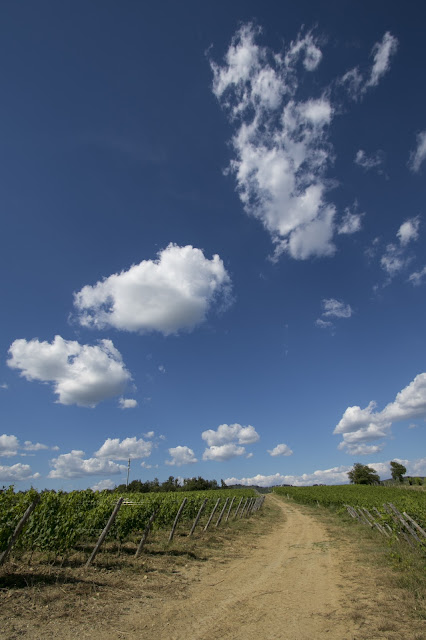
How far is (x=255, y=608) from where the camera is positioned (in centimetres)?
741

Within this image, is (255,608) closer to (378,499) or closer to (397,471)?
(378,499)

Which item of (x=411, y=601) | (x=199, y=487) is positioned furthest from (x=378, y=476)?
(x=411, y=601)

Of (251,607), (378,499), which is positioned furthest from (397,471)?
(251,607)

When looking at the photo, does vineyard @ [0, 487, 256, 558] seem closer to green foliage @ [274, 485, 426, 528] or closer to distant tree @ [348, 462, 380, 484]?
green foliage @ [274, 485, 426, 528]

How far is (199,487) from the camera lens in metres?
93.6

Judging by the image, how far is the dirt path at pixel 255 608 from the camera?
620cm

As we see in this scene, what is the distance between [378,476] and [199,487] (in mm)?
56011

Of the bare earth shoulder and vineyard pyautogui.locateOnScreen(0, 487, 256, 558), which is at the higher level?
vineyard pyautogui.locateOnScreen(0, 487, 256, 558)

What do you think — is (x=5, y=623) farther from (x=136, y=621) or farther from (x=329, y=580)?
(x=329, y=580)

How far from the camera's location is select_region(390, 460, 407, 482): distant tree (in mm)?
105000

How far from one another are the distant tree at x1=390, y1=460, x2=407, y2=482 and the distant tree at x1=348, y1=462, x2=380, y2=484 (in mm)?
8089

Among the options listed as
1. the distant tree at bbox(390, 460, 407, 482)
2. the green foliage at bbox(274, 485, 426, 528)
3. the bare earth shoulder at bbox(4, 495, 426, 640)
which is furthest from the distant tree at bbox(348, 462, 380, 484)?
the bare earth shoulder at bbox(4, 495, 426, 640)

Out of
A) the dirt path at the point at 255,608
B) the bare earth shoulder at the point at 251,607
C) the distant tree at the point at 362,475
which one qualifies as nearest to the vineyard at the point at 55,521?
the bare earth shoulder at the point at 251,607

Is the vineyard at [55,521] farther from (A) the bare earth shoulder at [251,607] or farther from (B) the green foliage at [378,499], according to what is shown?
(B) the green foliage at [378,499]
